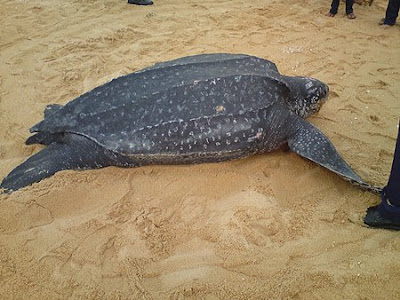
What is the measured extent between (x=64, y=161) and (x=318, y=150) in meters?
1.57

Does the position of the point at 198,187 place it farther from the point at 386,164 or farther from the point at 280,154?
the point at 386,164

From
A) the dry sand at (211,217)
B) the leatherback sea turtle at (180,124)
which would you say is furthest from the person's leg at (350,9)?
the leatherback sea turtle at (180,124)

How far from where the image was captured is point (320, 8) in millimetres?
4309

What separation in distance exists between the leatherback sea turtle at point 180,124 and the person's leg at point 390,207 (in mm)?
236

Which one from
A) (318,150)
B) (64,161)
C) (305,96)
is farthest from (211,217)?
(305,96)

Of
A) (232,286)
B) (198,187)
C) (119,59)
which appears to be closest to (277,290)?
(232,286)

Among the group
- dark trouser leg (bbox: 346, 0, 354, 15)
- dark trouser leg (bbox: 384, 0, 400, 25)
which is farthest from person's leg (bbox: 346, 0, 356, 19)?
dark trouser leg (bbox: 384, 0, 400, 25)

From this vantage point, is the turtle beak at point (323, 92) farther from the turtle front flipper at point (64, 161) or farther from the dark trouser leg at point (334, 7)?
the dark trouser leg at point (334, 7)

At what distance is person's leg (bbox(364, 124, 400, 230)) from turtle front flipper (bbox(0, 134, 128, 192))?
1.45 metres

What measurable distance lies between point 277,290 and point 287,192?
623 millimetres

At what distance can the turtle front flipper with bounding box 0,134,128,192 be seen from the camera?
83.2 inches

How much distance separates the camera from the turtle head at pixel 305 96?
237cm

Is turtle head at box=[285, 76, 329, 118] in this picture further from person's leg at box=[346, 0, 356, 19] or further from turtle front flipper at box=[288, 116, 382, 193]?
person's leg at box=[346, 0, 356, 19]

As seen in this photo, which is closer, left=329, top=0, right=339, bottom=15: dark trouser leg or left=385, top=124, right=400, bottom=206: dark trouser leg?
left=385, top=124, right=400, bottom=206: dark trouser leg
